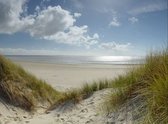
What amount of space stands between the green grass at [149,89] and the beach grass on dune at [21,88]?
8.01 feet

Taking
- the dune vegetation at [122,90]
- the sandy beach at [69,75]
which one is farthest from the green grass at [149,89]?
the sandy beach at [69,75]

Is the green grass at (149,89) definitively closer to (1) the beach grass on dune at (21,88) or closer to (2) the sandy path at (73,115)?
(2) the sandy path at (73,115)

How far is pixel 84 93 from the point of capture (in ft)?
20.4

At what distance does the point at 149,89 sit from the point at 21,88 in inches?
144

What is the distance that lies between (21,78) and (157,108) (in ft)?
14.2

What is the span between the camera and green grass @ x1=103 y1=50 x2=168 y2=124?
3.48 meters

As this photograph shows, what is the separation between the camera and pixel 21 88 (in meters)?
6.57

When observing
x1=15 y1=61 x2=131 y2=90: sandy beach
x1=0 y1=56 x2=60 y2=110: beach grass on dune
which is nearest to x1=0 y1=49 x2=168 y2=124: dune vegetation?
x1=0 y1=56 x2=60 y2=110: beach grass on dune

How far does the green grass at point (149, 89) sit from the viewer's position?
348cm

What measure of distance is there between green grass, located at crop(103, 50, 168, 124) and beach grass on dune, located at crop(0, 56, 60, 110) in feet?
8.01

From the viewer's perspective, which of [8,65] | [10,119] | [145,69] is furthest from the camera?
[8,65]

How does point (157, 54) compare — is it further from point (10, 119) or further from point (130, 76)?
point (10, 119)

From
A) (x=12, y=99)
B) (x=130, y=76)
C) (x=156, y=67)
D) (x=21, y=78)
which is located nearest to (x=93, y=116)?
(x=130, y=76)

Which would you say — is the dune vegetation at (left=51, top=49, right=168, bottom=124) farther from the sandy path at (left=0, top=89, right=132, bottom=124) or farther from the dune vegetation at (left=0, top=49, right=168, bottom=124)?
the sandy path at (left=0, top=89, right=132, bottom=124)
